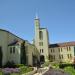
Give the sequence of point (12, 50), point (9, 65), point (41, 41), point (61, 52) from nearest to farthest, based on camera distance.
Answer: point (9, 65) < point (12, 50) < point (41, 41) < point (61, 52)

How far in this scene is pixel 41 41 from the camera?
307ft

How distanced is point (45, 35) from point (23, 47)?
33390 mm

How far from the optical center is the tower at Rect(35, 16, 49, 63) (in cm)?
9244

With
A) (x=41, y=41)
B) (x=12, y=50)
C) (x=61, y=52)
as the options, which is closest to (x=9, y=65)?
(x=12, y=50)

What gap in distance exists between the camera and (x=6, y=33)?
60531mm

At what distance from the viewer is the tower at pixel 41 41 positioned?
303ft

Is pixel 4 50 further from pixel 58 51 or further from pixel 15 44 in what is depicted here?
pixel 58 51

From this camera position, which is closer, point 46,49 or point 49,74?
point 49,74

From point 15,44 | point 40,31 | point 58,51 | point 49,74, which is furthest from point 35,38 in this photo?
point 49,74

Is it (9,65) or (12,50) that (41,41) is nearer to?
(12,50)

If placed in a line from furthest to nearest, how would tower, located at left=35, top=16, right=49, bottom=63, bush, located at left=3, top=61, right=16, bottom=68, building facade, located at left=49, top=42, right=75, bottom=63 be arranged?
building facade, located at left=49, top=42, right=75, bottom=63 → tower, located at left=35, top=16, right=49, bottom=63 → bush, located at left=3, top=61, right=16, bottom=68

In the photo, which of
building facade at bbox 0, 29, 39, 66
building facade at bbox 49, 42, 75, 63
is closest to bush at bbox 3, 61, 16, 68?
building facade at bbox 0, 29, 39, 66

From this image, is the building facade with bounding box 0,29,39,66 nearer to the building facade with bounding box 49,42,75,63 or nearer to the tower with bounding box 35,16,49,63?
the tower with bounding box 35,16,49,63

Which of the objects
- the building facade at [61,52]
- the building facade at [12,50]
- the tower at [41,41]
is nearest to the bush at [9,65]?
the building facade at [12,50]
